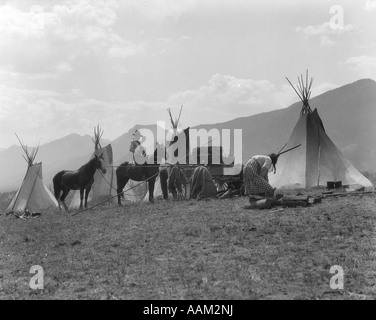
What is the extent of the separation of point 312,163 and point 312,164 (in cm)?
4

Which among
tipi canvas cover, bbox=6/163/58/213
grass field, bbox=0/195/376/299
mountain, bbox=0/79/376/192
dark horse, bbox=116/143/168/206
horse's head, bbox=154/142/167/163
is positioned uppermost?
mountain, bbox=0/79/376/192

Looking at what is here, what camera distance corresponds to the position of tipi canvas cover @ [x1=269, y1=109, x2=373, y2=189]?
17.9m

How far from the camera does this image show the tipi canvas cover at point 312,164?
17891mm

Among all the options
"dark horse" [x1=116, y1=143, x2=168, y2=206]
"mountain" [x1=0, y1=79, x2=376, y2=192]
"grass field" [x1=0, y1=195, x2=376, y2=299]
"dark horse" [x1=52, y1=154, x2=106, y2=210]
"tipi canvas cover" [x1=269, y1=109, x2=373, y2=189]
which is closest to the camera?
"grass field" [x1=0, y1=195, x2=376, y2=299]

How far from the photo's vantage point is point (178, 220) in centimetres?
1099

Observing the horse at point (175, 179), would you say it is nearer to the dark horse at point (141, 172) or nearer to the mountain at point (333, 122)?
the dark horse at point (141, 172)

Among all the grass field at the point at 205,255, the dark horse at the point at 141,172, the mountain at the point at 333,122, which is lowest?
the grass field at the point at 205,255

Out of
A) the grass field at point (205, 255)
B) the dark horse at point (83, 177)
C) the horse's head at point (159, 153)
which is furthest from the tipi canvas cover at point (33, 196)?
the grass field at point (205, 255)

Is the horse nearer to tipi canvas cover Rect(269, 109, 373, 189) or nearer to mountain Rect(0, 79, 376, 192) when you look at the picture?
tipi canvas cover Rect(269, 109, 373, 189)

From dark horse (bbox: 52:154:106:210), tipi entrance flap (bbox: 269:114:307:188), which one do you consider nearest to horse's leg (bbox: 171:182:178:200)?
dark horse (bbox: 52:154:106:210)

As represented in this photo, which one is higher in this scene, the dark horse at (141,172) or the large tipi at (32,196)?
the dark horse at (141,172)
